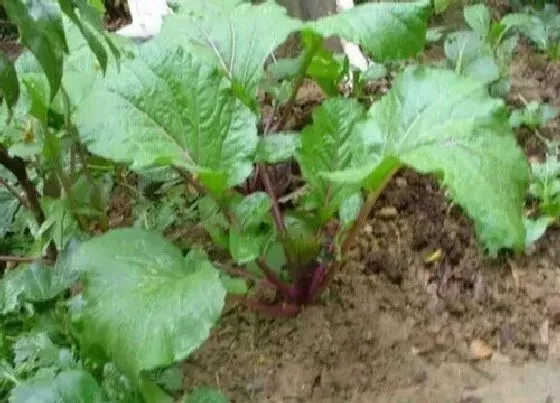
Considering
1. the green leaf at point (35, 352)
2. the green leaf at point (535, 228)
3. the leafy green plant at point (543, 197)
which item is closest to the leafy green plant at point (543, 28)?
the leafy green plant at point (543, 197)

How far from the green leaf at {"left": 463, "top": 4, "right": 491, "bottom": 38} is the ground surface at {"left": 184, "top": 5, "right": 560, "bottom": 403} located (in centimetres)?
53

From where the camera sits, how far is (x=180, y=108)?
51.5 inches

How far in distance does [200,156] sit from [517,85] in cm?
87

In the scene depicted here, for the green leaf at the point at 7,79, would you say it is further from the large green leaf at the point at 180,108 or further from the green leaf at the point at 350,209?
the green leaf at the point at 350,209

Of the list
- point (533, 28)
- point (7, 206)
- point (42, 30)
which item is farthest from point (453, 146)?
point (533, 28)

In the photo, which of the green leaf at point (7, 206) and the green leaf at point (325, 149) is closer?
the green leaf at point (325, 149)

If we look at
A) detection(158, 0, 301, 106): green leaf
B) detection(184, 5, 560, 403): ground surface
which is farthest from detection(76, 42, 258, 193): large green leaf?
detection(184, 5, 560, 403): ground surface

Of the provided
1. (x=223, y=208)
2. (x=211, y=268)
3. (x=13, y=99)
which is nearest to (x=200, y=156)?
(x=223, y=208)

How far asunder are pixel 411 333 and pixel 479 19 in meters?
0.84

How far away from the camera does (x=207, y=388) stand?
1236mm

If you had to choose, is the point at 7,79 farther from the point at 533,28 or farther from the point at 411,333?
the point at 533,28

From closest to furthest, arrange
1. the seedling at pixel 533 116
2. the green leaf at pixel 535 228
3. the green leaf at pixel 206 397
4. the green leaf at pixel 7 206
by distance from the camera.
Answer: the green leaf at pixel 206 397 < the green leaf at pixel 535 228 < the green leaf at pixel 7 206 < the seedling at pixel 533 116

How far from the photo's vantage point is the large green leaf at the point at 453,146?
3.63 feet

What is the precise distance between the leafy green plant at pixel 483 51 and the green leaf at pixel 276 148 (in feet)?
1.63
